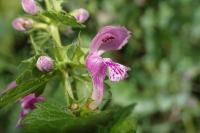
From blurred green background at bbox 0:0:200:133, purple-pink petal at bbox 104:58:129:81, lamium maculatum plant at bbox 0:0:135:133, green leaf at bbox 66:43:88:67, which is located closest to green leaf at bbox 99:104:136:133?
lamium maculatum plant at bbox 0:0:135:133

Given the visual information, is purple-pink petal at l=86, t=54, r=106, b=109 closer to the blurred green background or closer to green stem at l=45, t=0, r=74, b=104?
green stem at l=45, t=0, r=74, b=104

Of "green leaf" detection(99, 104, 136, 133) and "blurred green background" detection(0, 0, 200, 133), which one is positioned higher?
"blurred green background" detection(0, 0, 200, 133)

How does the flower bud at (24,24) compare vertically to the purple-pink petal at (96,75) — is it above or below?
above

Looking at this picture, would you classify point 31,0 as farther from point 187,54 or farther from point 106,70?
point 187,54

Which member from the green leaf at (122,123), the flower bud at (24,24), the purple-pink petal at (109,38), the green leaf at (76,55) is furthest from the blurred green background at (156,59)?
the green leaf at (122,123)

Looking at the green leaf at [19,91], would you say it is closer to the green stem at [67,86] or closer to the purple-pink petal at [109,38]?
the green stem at [67,86]

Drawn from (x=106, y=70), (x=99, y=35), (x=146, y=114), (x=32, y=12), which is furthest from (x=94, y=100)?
(x=146, y=114)

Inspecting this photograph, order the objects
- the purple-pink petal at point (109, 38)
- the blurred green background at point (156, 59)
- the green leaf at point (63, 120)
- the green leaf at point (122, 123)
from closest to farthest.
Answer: the green leaf at point (63, 120) < the green leaf at point (122, 123) < the purple-pink petal at point (109, 38) < the blurred green background at point (156, 59)
